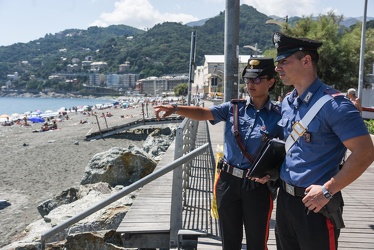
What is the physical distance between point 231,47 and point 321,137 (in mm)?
2827

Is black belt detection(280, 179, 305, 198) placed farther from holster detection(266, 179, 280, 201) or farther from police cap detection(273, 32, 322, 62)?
police cap detection(273, 32, 322, 62)

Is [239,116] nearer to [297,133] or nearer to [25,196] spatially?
[297,133]

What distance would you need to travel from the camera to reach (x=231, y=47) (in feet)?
16.0

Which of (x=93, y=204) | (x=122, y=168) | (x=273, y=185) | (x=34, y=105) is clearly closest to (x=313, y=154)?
(x=273, y=185)

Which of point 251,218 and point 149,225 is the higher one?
point 251,218

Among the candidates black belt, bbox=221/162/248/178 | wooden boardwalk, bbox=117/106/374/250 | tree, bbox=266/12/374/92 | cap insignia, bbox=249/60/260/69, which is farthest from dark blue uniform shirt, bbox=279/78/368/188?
tree, bbox=266/12/374/92

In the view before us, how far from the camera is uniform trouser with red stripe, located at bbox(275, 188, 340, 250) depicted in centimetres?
230

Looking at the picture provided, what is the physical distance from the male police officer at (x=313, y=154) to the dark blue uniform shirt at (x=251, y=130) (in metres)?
0.39

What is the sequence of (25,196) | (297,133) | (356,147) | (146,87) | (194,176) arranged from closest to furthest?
(356,147) < (297,133) < (194,176) < (25,196) < (146,87)

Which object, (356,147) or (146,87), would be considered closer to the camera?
(356,147)

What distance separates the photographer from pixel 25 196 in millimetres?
13617

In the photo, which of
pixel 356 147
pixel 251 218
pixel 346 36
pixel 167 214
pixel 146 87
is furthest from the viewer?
pixel 146 87

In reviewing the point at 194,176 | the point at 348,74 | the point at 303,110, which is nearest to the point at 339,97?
the point at 303,110

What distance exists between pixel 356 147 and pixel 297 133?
37cm
